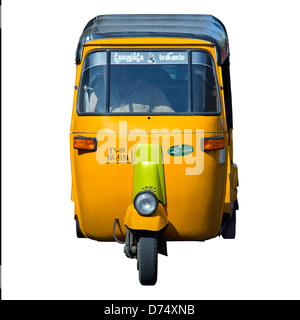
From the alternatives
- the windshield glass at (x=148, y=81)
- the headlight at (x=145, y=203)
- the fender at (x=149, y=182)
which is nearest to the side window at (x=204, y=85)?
the windshield glass at (x=148, y=81)

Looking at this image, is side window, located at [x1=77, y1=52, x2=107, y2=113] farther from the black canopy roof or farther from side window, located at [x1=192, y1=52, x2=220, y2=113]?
side window, located at [x1=192, y1=52, x2=220, y2=113]

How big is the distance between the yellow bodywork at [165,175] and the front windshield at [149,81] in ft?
0.37

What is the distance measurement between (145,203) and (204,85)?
152cm

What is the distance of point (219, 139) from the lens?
8.01m

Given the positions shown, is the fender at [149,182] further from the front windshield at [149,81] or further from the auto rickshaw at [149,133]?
the front windshield at [149,81]

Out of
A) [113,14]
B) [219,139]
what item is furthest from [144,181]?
[113,14]

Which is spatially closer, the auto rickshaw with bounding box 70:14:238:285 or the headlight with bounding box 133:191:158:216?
the headlight with bounding box 133:191:158:216

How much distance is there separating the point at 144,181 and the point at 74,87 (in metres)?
1.52

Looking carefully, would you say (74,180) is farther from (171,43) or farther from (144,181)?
(171,43)

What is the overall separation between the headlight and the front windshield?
104 cm

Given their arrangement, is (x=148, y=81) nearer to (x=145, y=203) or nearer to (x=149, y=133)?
(x=149, y=133)

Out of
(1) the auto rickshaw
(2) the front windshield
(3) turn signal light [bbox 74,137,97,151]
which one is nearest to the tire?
(1) the auto rickshaw

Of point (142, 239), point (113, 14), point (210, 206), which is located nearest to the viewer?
point (142, 239)

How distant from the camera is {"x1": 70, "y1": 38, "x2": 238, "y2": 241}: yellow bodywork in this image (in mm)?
7801
